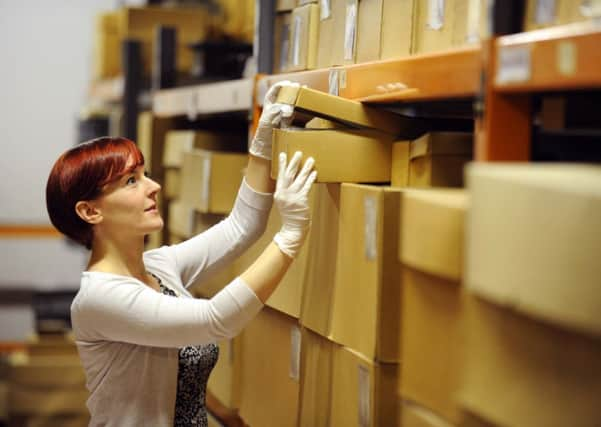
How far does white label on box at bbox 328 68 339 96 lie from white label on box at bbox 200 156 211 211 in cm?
Answer: 90

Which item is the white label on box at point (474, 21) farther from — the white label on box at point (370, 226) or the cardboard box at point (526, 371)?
the cardboard box at point (526, 371)

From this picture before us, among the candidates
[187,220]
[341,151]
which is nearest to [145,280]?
[341,151]

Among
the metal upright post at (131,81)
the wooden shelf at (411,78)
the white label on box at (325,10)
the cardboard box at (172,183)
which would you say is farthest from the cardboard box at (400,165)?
the metal upright post at (131,81)

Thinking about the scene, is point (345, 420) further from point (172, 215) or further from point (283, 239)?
point (172, 215)

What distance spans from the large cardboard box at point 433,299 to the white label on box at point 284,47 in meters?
1.12

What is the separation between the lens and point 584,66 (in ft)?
4.51

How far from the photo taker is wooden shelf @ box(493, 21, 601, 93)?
53.8 inches

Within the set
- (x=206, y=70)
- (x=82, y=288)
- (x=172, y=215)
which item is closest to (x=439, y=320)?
(x=82, y=288)

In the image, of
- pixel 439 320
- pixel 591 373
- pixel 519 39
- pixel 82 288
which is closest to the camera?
pixel 591 373

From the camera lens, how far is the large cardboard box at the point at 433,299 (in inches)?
61.8

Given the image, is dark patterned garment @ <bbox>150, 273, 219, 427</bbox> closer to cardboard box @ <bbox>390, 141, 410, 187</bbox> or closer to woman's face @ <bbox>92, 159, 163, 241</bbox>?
woman's face @ <bbox>92, 159, 163, 241</bbox>

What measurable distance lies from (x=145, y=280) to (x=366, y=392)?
0.74 metres

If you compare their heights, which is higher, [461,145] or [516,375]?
[461,145]

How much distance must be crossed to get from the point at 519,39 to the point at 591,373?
22.6 inches
